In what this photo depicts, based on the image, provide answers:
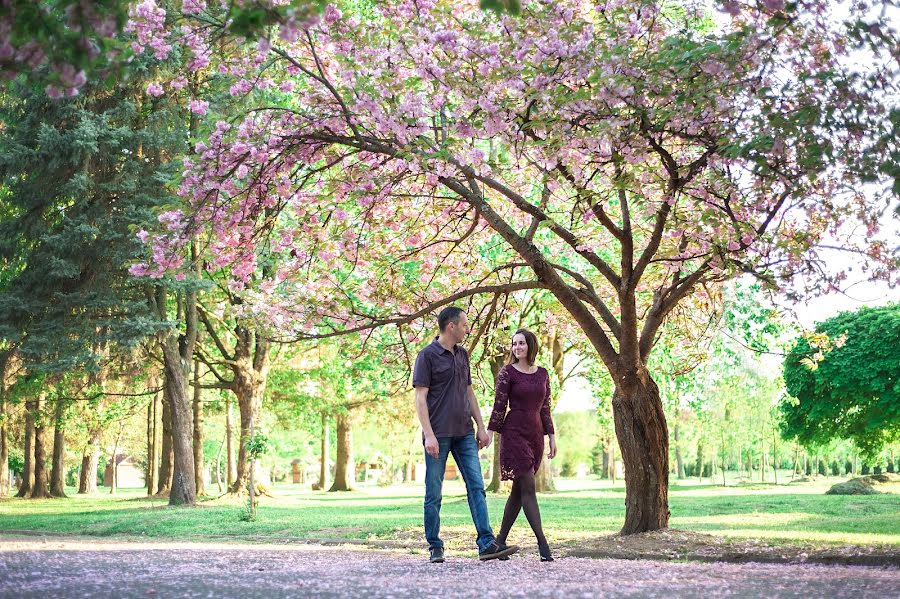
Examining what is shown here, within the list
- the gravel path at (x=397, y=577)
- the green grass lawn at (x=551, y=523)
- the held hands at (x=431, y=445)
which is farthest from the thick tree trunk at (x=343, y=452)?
the held hands at (x=431, y=445)

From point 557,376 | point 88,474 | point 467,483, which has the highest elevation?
point 557,376

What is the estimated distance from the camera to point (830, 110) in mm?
6832

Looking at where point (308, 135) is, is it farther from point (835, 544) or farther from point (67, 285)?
point (67, 285)

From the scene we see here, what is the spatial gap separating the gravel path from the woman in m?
0.52

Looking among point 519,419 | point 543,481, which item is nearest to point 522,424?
point 519,419

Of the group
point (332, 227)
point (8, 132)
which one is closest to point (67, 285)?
point (8, 132)

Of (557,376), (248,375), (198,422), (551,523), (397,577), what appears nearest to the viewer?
(397,577)

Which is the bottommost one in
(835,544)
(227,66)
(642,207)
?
(835,544)

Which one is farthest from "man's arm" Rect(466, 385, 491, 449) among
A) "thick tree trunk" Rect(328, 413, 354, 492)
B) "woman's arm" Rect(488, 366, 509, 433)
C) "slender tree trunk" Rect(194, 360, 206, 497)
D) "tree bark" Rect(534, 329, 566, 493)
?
"thick tree trunk" Rect(328, 413, 354, 492)

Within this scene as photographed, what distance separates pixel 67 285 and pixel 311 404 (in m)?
12.3

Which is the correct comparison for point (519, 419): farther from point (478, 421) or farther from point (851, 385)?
point (851, 385)

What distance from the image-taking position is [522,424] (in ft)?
27.3

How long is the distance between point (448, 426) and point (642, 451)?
346cm

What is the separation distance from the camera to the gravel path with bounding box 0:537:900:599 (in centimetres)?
562
